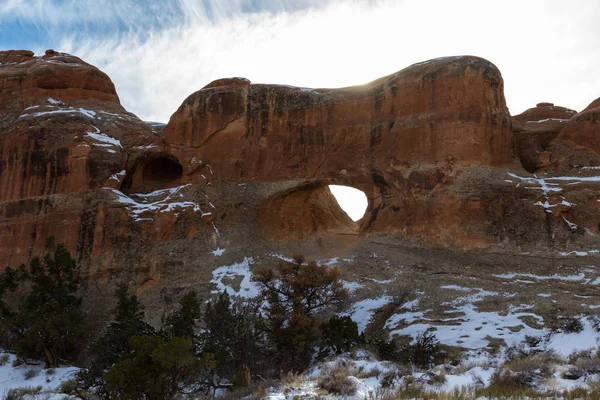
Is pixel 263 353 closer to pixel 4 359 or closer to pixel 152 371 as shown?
pixel 152 371

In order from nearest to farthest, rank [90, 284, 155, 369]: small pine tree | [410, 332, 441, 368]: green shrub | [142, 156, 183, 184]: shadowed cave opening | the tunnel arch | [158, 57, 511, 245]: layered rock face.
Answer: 1. [410, 332, 441, 368]: green shrub
2. [90, 284, 155, 369]: small pine tree
3. [158, 57, 511, 245]: layered rock face
4. the tunnel arch
5. [142, 156, 183, 184]: shadowed cave opening

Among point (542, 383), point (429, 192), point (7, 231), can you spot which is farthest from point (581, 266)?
point (7, 231)

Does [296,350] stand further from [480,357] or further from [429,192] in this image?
[429,192]

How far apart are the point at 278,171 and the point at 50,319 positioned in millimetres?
15682

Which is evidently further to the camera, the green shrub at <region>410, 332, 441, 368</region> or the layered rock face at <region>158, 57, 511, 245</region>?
the layered rock face at <region>158, 57, 511, 245</region>

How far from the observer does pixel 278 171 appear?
1369 inches

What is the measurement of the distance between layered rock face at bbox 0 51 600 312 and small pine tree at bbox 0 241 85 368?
11.3 feet

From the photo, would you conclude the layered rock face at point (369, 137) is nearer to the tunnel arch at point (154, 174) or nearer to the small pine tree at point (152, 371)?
the tunnel arch at point (154, 174)

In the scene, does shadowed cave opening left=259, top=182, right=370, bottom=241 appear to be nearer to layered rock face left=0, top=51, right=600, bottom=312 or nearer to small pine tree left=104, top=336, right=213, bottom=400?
layered rock face left=0, top=51, right=600, bottom=312

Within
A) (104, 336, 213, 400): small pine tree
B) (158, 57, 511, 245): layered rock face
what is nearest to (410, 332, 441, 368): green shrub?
(104, 336, 213, 400): small pine tree

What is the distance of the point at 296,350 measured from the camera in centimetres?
2031

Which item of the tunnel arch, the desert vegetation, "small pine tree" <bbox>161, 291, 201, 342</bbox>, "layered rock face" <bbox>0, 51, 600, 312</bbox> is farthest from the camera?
the tunnel arch

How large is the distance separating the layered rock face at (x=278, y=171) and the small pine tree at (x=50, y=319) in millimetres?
3437

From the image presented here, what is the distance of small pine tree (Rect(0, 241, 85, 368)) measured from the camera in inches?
1029
